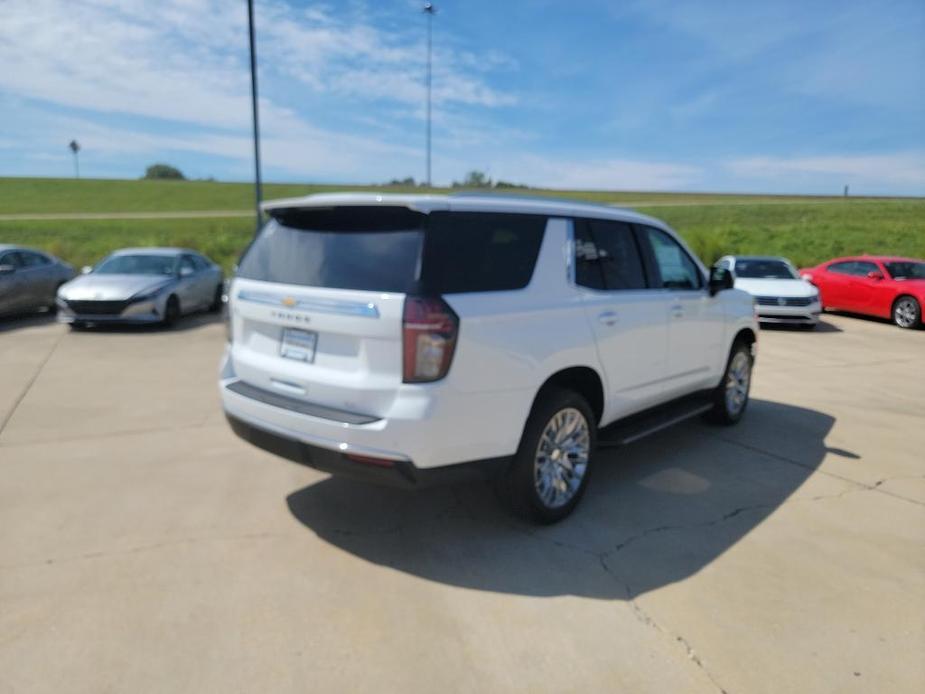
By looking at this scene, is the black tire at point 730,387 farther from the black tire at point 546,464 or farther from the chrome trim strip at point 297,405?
the chrome trim strip at point 297,405

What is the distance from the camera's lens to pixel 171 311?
11516mm

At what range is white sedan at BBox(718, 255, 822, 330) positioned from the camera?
498 inches

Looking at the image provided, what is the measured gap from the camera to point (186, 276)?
12.3 m

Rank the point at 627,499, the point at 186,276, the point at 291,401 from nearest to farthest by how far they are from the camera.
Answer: the point at 291,401 → the point at 627,499 → the point at 186,276

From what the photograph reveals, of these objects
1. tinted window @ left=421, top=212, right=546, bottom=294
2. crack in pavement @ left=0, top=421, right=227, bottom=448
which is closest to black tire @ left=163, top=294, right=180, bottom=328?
crack in pavement @ left=0, top=421, right=227, bottom=448

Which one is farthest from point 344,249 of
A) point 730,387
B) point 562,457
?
point 730,387

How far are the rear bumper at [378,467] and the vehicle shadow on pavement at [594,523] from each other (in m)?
0.51

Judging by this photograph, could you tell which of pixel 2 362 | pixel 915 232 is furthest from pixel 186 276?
pixel 915 232

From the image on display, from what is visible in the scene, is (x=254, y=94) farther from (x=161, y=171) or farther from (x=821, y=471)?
(x=161, y=171)

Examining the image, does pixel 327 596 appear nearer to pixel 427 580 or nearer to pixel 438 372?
pixel 427 580

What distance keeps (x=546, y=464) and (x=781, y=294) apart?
10.7 meters

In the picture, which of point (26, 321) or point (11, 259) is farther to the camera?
point (11, 259)

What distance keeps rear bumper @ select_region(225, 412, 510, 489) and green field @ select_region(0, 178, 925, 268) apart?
28.8 feet

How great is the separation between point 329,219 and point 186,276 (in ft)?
32.1
